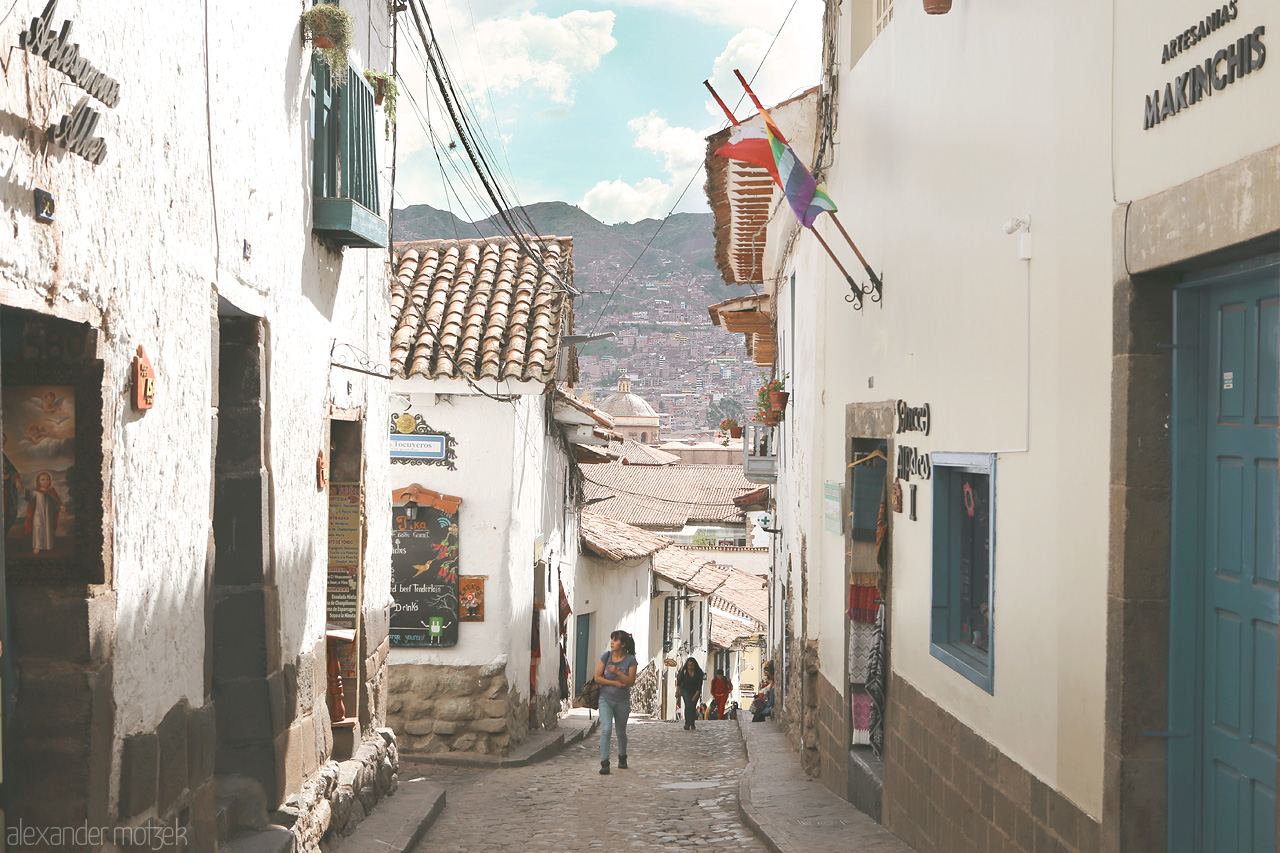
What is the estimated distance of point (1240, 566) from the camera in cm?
365

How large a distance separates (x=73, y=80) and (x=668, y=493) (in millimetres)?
51414

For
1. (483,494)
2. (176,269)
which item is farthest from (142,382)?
(483,494)

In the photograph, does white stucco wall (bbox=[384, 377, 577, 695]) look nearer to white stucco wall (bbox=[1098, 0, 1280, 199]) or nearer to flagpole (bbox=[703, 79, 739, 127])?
flagpole (bbox=[703, 79, 739, 127])

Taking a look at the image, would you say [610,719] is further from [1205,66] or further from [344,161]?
[1205,66]

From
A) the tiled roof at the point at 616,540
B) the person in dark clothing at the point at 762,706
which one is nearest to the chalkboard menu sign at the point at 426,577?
the person in dark clothing at the point at 762,706

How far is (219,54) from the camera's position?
4.98 meters

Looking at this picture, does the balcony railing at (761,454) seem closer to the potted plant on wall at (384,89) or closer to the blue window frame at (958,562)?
the potted plant on wall at (384,89)

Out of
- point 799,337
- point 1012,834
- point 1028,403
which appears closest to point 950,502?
point 1028,403

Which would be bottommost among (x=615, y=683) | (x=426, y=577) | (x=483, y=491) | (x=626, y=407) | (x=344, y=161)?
(x=615, y=683)

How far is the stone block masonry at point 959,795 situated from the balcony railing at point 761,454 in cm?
952

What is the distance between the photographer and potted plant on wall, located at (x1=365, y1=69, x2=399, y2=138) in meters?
7.66

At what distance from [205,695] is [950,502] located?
3966mm

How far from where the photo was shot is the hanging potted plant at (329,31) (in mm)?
6316

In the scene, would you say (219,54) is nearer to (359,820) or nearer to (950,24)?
(950,24)
